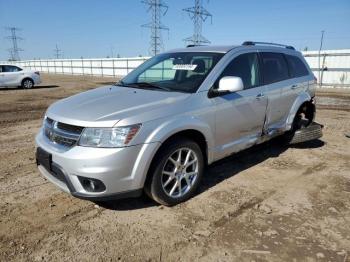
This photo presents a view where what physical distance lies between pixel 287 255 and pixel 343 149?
162 inches

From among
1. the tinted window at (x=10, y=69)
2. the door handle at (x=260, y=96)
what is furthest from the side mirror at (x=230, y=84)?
the tinted window at (x=10, y=69)

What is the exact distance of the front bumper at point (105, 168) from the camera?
3186mm

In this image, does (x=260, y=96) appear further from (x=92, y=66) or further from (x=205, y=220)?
(x=92, y=66)

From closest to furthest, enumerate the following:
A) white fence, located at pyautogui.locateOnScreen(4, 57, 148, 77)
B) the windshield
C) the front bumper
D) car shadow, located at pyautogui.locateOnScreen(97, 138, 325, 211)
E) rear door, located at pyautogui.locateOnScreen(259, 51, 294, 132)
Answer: the front bumper < car shadow, located at pyautogui.locateOnScreen(97, 138, 325, 211) < the windshield < rear door, located at pyautogui.locateOnScreen(259, 51, 294, 132) < white fence, located at pyautogui.locateOnScreen(4, 57, 148, 77)

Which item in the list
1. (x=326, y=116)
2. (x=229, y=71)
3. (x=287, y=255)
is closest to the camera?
(x=287, y=255)

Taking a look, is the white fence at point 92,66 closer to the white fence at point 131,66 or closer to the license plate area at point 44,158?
the white fence at point 131,66

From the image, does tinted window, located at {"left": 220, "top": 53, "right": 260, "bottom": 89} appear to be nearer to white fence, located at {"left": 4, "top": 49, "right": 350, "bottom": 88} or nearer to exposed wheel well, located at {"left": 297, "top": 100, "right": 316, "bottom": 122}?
exposed wheel well, located at {"left": 297, "top": 100, "right": 316, "bottom": 122}

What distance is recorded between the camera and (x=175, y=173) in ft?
12.5

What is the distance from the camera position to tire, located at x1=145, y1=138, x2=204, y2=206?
355 centimetres

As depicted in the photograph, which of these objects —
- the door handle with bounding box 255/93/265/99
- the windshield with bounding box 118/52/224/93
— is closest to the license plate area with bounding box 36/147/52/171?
the windshield with bounding box 118/52/224/93

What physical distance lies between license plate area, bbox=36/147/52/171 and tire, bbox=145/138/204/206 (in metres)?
1.08

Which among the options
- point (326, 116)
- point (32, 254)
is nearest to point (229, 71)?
point (32, 254)

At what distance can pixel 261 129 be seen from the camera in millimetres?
5027

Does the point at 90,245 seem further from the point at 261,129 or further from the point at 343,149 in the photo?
the point at 343,149
